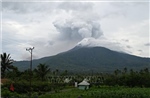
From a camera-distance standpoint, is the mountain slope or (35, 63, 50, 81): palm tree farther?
the mountain slope

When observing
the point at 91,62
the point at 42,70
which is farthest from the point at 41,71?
the point at 91,62

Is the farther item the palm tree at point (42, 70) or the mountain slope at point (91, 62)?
the mountain slope at point (91, 62)

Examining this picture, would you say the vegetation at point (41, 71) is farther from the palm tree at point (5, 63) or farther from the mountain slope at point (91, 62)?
the mountain slope at point (91, 62)

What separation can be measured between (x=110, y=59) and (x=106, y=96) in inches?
4089

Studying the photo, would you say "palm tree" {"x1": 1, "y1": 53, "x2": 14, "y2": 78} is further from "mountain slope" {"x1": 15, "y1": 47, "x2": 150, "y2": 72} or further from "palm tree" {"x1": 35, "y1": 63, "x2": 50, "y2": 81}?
"mountain slope" {"x1": 15, "y1": 47, "x2": 150, "y2": 72}

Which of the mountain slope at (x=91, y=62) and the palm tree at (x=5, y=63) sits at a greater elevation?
the mountain slope at (x=91, y=62)

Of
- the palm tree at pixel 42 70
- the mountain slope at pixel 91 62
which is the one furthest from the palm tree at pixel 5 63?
the mountain slope at pixel 91 62

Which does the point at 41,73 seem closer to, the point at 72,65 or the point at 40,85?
the point at 40,85

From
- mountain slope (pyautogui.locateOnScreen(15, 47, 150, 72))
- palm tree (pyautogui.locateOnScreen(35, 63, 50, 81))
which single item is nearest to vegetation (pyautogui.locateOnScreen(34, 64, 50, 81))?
palm tree (pyautogui.locateOnScreen(35, 63, 50, 81))

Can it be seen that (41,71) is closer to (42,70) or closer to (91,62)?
(42,70)

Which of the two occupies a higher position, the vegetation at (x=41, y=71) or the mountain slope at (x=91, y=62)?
the mountain slope at (x=91, y=62)

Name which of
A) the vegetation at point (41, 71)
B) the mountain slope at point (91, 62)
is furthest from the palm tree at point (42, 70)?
the mountain slope at point (91, 62)

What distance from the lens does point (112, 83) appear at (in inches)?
1436

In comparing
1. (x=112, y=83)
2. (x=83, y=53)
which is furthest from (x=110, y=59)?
(x=112, y=83)
